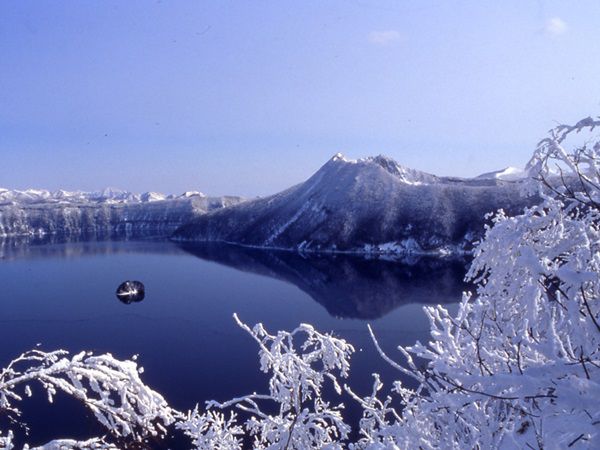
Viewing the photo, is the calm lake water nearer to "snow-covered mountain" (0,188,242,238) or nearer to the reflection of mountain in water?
the reflection of mountain in water

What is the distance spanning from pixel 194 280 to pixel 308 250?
4484 centimetres

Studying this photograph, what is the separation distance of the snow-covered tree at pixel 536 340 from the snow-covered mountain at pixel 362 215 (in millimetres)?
87942

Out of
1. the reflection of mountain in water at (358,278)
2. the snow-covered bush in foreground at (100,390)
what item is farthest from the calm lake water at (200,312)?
the snow-covered bush in foreground at (100,390)

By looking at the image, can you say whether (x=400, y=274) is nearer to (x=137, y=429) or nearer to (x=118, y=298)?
(x=118, y=298)

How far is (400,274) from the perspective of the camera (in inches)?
2576

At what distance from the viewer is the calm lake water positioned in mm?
26917

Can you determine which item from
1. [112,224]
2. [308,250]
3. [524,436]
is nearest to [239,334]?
[524,436]

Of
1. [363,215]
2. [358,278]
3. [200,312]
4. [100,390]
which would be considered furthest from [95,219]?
[100,390]

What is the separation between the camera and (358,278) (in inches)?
2510

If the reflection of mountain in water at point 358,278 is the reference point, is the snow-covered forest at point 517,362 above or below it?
above

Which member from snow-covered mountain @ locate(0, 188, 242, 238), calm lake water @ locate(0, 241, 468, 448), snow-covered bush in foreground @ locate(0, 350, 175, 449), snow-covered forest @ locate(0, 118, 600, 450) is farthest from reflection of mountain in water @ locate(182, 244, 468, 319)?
snow-covered mountain @ locate(0, 188, 242, 238)

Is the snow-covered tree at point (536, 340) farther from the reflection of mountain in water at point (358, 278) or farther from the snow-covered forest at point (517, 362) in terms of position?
the reflection of mountain in water at point (358, 278)

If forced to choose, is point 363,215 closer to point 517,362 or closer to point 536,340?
point 536,340

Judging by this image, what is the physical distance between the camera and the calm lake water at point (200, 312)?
1060 inches
